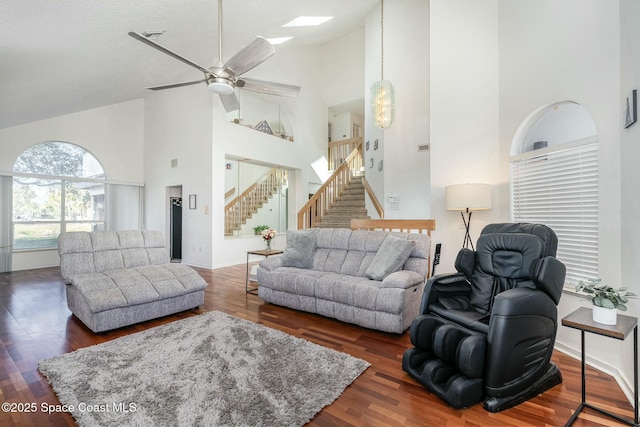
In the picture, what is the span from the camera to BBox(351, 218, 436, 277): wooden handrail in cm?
395

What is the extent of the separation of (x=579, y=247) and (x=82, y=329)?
4919 mm

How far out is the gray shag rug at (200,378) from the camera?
1.72 metres

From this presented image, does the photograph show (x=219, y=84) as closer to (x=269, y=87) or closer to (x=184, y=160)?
(x=269, y=87)

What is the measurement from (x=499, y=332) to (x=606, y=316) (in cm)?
61

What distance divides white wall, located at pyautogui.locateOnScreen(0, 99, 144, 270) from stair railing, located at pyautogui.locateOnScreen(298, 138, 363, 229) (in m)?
4.98

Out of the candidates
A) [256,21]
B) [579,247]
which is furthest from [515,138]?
[256,21]

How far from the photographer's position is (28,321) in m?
3.32

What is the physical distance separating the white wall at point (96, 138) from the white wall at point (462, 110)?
775 cm

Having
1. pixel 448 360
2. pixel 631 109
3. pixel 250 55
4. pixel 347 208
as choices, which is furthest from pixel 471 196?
pixel 347 208

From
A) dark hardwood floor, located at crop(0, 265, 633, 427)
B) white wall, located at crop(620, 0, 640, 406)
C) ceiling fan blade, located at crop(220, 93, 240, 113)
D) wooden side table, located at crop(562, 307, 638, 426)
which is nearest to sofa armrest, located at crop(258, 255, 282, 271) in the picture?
dark hardwood floor, located at crop(0, 265, 633, 427)

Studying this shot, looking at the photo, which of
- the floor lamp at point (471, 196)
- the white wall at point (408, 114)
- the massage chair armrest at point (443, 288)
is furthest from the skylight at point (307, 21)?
the massage chair armrest at point (443, 288)

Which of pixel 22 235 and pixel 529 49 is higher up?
pixel 529 49

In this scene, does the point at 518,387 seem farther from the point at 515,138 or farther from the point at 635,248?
the point at 515,138

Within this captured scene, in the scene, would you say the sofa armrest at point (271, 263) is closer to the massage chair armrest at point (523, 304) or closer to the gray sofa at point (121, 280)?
the gray sofa at point (121, 280)
